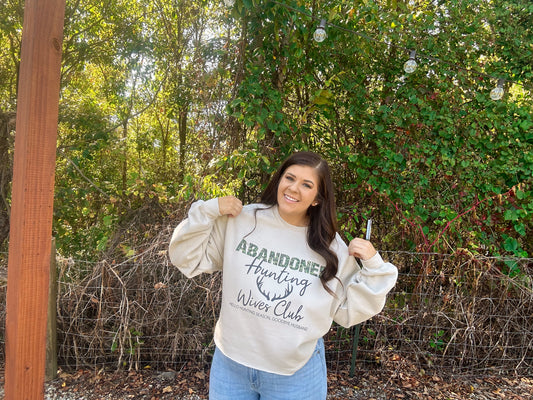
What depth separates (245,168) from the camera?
3146 millimetres

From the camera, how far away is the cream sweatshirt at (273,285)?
1.38 meters

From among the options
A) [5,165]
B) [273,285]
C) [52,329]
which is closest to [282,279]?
[273,285]

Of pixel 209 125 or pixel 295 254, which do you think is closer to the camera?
pixel 295 254

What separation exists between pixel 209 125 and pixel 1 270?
7.53ft

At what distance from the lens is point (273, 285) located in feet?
4.62

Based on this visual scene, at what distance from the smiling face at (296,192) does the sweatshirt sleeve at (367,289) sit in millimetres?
330

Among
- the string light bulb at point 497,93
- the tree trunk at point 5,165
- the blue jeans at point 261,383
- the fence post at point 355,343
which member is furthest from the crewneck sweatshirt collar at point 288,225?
the tree trunk at point 5,165

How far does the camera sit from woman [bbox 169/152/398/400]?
4.55 ft

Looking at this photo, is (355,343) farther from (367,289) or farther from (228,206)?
(228,206)

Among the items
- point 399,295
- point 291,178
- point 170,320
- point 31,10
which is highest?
point 31,10

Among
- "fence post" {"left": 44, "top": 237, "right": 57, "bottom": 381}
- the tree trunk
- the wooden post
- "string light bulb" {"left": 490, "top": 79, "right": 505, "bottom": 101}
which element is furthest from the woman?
the tree trunk

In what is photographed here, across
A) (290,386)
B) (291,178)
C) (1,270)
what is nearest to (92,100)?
(1,270)

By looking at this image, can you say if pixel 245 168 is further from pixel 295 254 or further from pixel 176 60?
pixel 176 60

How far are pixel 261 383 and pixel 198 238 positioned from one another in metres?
0.63
